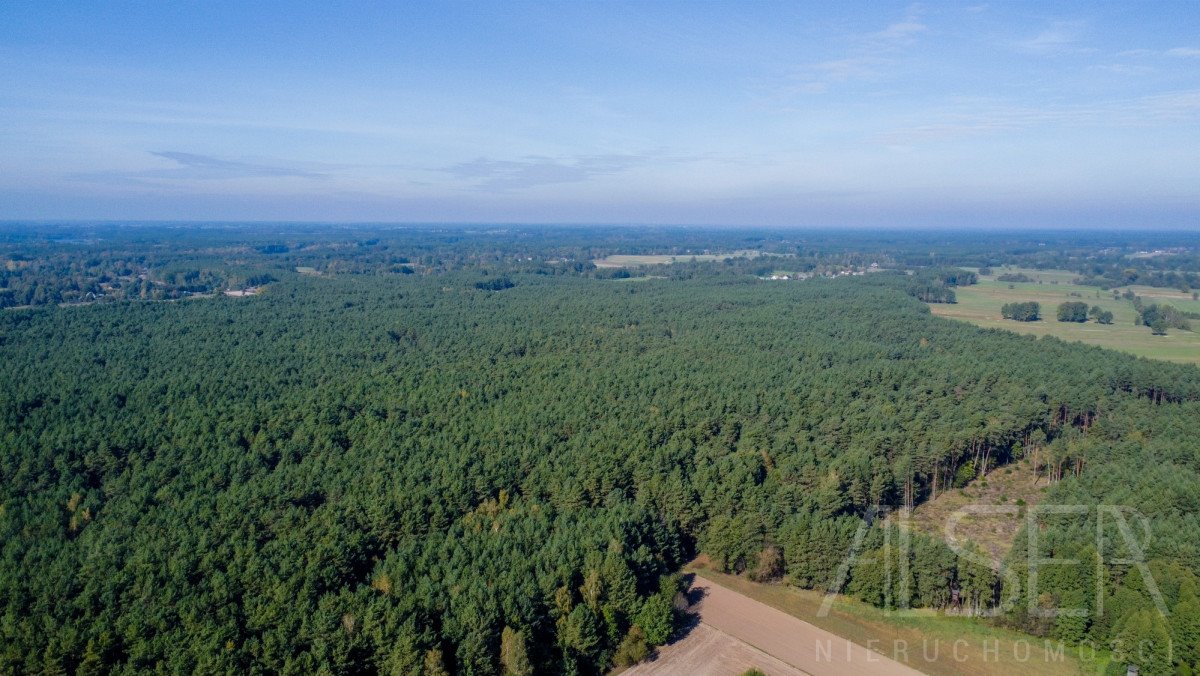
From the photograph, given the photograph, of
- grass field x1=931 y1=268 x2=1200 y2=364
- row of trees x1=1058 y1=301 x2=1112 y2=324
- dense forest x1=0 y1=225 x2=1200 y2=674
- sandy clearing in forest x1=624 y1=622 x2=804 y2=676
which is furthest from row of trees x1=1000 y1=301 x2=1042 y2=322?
sandy clearing in forest x1=624 y1=622 x2=804 y2=676

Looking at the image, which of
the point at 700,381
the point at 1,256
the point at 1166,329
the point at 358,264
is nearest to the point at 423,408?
the point at 700,381

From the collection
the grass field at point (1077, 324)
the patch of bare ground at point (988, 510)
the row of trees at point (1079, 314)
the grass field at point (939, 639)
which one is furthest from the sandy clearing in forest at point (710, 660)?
the row of trees at point (1079, 314)

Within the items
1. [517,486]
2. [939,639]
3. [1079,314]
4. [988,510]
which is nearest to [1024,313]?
[1079,314]

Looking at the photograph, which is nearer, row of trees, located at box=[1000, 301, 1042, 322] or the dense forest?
the dense forest

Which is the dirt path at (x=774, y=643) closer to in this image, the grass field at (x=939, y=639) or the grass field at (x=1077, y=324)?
the grass field at (x=939, y=639)

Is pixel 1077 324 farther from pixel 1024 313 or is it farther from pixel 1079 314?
pixel 1024 313

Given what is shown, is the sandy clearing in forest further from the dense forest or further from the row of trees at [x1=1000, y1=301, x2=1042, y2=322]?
the row of trees at [x1=1000, y1=301, x2=1042, y2=322]

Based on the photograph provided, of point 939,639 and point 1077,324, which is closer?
point 939,639
